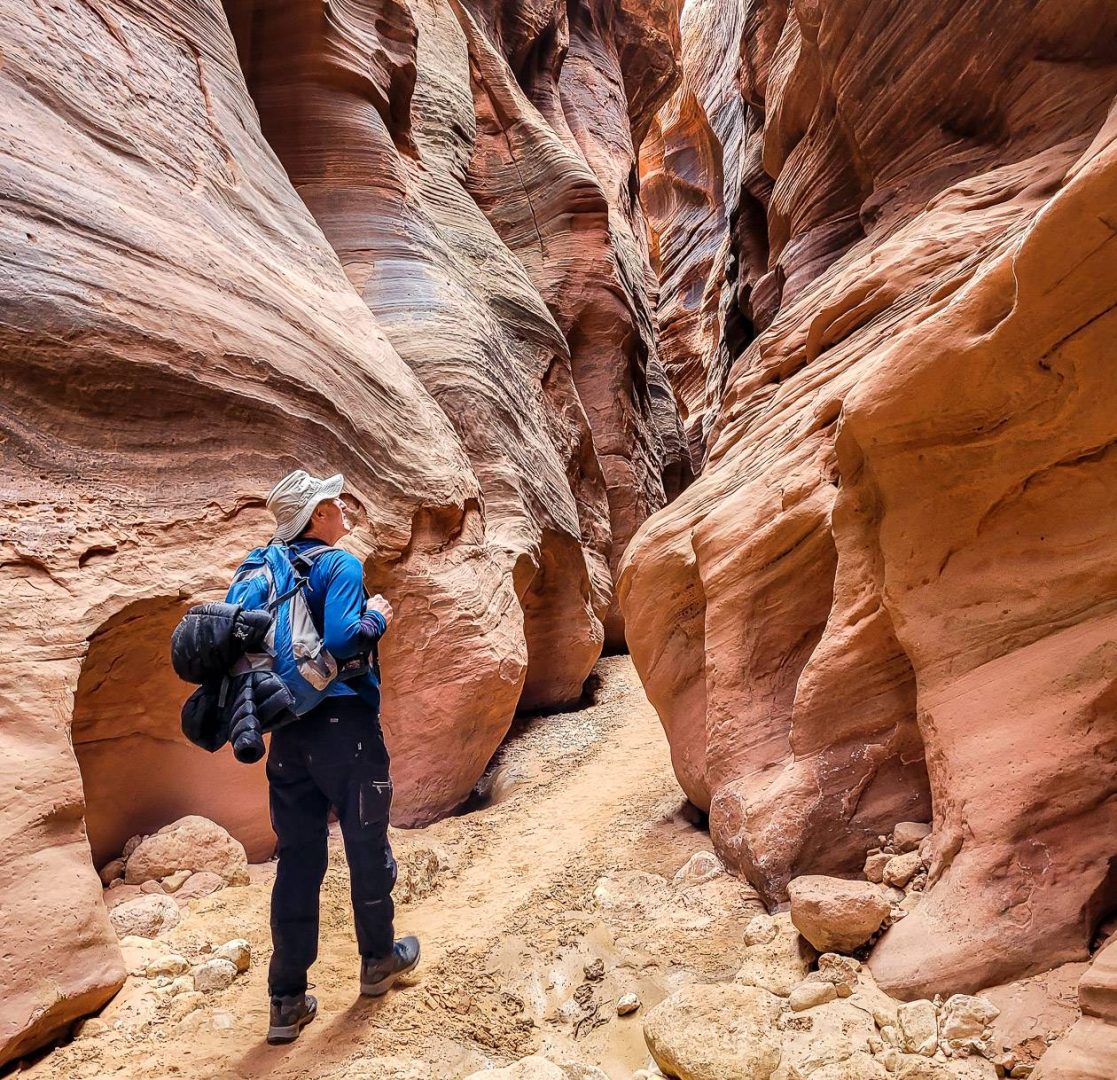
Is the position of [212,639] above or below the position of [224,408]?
below

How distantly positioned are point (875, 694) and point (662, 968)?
5.01 feet

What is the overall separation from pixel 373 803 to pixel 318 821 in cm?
24

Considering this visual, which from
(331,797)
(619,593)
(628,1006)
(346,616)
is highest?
(619,593)

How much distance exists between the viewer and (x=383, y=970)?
10.4 ft

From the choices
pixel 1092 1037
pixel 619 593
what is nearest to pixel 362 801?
pixel 1092 1037

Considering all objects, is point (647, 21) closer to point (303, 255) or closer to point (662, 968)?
point (303, 255)

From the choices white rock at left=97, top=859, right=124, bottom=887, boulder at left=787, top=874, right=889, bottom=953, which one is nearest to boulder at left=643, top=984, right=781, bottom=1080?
boulder at left=787, top=874, right=889, bottom=953

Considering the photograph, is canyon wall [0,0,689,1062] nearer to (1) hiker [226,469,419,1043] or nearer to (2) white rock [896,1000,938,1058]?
(1) hiker [226,469,419,1043]

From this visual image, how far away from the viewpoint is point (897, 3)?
22.5 ft

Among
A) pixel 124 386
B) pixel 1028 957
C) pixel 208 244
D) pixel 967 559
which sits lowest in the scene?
pixel 1028 957

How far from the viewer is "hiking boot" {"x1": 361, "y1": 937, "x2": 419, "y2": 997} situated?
315 centimetres

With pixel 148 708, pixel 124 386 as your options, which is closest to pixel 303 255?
pixel 124 386

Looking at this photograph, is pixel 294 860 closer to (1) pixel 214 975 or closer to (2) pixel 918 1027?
(1) pixel 214 975

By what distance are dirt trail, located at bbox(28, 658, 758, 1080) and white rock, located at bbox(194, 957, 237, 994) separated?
1.7 inches
